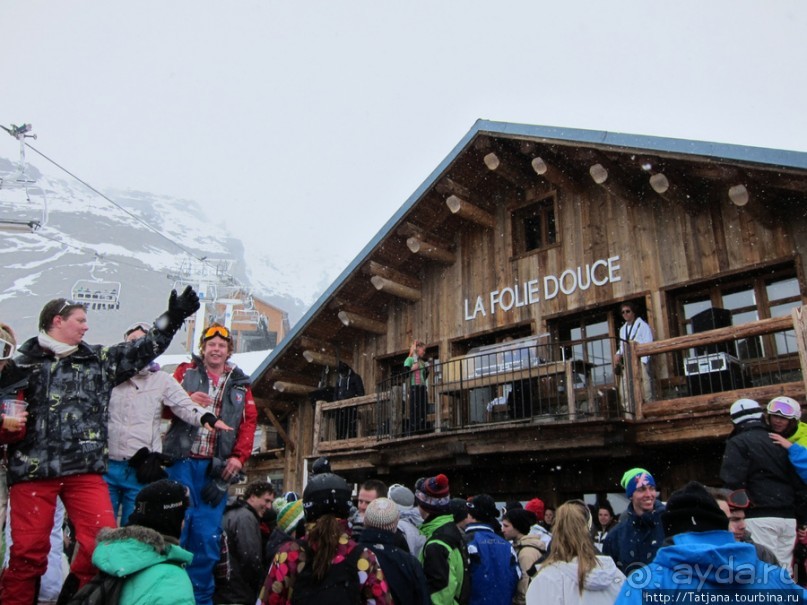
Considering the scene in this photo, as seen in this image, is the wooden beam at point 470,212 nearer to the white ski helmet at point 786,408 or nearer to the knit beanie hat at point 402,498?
the knit beanie hat at point 402,498

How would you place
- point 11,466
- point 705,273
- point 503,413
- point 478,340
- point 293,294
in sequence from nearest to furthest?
point 11,466, point 705,273, point 503,413, point 478,340, point 293,294

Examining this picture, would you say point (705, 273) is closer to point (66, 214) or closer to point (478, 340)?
point (478, 340)

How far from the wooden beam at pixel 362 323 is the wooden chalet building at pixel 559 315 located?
0.10 feet

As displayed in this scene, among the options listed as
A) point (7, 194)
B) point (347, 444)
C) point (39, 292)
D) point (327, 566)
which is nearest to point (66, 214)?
point (7, 194)

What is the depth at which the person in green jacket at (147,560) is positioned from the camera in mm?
2660

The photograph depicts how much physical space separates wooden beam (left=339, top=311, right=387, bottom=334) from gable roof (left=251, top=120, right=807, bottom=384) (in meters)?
0.53

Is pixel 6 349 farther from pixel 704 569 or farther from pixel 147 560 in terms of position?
pixel 704 569

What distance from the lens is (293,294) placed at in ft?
587

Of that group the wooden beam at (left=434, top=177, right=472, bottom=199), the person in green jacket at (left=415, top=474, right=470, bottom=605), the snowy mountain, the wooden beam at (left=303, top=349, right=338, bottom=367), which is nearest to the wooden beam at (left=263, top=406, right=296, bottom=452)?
the wooden beam at (left=303, top=349, right=338, bottom=367)

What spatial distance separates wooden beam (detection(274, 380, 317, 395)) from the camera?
1517cm

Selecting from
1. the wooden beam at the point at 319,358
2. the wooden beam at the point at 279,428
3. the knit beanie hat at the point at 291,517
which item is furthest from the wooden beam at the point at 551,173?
the wooden beam at the point at 279,428

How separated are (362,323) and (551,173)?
5187mm

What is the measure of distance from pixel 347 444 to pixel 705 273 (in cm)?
717

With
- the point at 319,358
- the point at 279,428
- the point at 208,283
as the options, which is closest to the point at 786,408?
the point at 319,358
